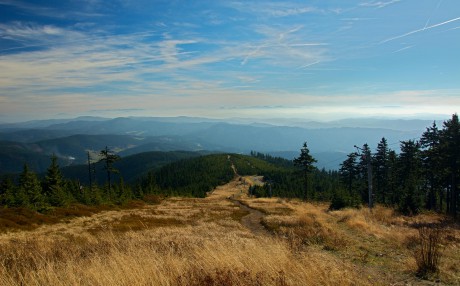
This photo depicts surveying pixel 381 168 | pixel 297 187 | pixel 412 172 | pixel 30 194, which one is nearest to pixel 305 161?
pixel 381 168

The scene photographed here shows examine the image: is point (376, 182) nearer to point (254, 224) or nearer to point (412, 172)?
point (412, 172)

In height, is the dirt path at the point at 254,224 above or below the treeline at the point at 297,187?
above

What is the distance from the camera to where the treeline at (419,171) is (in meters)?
41.4

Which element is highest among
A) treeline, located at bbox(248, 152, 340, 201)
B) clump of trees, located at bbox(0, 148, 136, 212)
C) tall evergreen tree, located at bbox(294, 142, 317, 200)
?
tall evergreen tree, located at bbox(294, 142, 317, 200)

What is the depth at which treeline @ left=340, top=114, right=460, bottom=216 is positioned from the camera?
41.4 m

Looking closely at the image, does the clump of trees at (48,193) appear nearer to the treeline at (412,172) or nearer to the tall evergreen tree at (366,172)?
the tall evergreen tree at (366,172)

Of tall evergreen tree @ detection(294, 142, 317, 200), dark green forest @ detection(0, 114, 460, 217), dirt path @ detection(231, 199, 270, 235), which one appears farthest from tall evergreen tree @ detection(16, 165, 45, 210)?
tall evergreen tree @ detection(294, 142, 317, 200)

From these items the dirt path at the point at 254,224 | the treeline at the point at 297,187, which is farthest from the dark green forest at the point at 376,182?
the dirt path at the point at 254,224

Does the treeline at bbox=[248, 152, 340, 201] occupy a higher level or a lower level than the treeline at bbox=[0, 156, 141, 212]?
lower

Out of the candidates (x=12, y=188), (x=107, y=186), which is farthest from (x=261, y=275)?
(x=107, y=186)

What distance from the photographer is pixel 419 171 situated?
6269 cm

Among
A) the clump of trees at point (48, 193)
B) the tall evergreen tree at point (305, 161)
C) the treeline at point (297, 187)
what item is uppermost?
the tall evergreen tree at point (305, 161)

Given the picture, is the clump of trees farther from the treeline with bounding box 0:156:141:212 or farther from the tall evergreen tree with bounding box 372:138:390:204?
the tall evergreen tree with bounding box 372:138:390:204

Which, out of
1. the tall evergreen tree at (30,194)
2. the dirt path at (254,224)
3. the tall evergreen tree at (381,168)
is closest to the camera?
the dirt path at (254,224)
